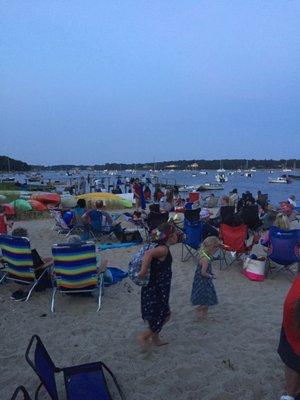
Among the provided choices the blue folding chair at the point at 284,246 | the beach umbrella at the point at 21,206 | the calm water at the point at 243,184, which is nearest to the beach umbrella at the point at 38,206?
the beach umbrella at the point at 21,206

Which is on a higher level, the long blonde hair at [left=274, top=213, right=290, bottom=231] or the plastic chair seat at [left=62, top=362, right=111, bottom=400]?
the long blonde hair at [left=274, top=213, right=290, bottom=231]

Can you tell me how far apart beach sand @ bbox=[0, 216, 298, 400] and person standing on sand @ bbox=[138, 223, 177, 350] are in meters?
0.34

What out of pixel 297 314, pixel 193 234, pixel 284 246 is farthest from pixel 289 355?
pixel 193 234

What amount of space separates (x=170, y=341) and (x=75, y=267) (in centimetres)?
163

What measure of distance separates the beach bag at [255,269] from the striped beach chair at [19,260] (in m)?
3.39

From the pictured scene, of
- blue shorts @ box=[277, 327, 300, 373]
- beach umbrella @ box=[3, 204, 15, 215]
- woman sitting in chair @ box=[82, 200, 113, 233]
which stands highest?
blue shorts @ box=[277, 327, 300, 373]

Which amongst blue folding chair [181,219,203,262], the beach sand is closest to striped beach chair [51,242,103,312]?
the beach sand

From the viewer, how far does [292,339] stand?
8.48 feet

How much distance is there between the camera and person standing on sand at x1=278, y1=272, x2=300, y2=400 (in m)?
2.45

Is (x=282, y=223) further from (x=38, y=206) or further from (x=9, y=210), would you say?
(x=38, y=206)

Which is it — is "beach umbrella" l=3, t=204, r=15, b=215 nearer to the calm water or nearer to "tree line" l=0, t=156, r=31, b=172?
the calm water

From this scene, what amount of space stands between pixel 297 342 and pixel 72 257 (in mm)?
3240

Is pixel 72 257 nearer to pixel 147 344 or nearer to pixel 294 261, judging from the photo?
pixel 147 344

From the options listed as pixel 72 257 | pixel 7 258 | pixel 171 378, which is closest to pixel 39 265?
pixel 7 258
